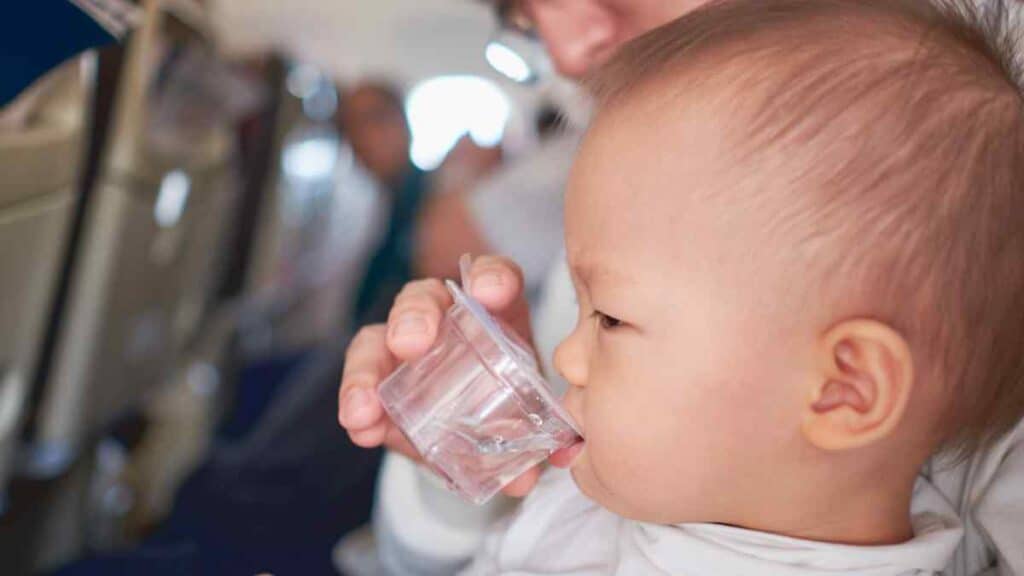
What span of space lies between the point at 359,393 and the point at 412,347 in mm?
69

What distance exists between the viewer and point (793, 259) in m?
0.71

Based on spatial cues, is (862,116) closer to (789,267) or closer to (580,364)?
(789,267)

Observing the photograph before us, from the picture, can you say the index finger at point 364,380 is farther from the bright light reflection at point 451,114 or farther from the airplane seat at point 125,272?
the bright light reflection at point 451,114

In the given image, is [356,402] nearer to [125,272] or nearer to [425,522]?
[425,522]

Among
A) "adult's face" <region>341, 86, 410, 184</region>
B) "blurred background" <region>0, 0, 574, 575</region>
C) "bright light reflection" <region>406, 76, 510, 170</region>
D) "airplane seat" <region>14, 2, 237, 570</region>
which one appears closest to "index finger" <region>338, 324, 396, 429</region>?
"blurred background" <region>0, 0, 574, 575</region>

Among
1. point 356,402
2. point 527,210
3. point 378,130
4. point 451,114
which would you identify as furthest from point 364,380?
point 378,130

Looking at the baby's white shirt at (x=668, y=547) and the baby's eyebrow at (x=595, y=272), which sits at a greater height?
the baby's eyebrow at (x=595, y=272)

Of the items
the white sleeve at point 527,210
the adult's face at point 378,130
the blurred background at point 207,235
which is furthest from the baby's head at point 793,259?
the adult's face at point 378,130

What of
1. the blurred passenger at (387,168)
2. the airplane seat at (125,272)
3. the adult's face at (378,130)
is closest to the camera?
the airplane seat at (125,272)

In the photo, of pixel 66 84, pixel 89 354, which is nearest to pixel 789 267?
pixel 66 84

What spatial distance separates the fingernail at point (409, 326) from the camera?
83 cm

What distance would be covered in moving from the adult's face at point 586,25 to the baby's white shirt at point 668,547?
1.32ft

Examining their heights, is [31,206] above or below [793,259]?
above

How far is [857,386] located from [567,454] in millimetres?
210
